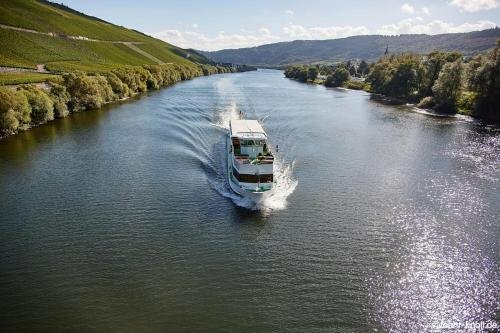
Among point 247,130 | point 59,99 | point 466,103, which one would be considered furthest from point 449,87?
point 59,99

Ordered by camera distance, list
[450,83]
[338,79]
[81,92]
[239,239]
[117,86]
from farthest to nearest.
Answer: [338,79]
[117,86]
[450,83]
[81,92]
[239,239]

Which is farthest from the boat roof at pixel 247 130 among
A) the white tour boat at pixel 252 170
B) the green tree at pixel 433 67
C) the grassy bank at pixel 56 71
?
the green tree at pixel 433 67

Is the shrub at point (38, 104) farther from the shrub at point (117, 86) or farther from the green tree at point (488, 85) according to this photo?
the green tree at point (488, 85)

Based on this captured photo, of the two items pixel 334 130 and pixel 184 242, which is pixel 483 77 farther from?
pixel 184 242

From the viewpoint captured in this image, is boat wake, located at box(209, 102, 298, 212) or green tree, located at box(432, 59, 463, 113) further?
green tree, located at box(432, 59, 463, 113)

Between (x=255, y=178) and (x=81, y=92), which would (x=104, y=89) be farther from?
(x=255, y=178)

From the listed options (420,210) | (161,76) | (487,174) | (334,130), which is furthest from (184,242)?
(161,76)

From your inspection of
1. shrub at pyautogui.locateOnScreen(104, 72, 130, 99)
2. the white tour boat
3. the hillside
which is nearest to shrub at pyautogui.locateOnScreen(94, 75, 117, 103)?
shrub at pyautogui.locateOnScreen(104, 72, 130, 99)

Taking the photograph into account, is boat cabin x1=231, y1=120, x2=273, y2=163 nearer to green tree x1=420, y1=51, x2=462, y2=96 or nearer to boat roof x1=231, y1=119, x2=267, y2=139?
boat roof x1=231, y1=119, x2=267, y2=139

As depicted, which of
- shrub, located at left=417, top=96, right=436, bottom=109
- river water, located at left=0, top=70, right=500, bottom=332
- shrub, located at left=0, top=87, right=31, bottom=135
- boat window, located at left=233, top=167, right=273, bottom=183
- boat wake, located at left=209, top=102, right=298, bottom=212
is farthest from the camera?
shrub, located at left=417, top=96, right=436, bottom=109
